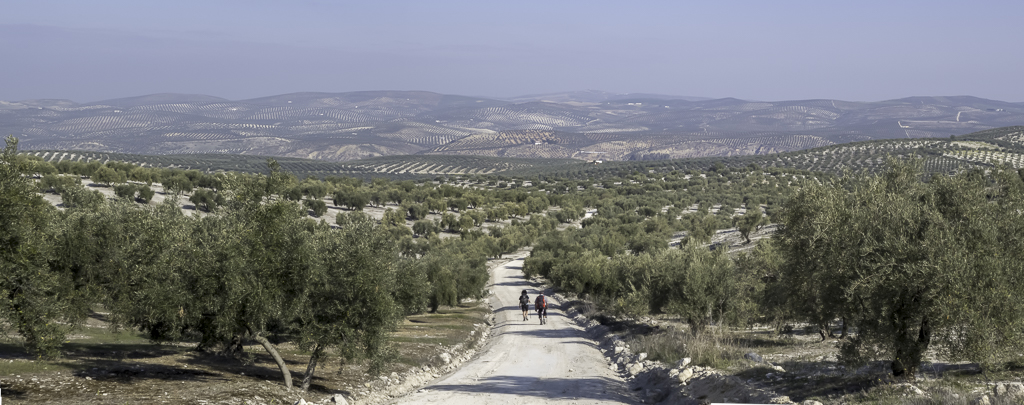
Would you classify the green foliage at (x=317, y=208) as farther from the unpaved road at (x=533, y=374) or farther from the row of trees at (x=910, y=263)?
the row of trees at (x=910, y=263)

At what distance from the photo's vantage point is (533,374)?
2436cm

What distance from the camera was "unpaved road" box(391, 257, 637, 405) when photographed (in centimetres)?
2022

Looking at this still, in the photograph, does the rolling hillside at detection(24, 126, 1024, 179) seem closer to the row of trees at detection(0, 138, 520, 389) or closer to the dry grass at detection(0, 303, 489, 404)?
the dry grass at detection(0, 303, 489, 404)

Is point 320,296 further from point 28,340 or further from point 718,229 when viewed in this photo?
point 718,229

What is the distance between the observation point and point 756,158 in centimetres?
16950

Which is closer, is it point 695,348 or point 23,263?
point 23,263

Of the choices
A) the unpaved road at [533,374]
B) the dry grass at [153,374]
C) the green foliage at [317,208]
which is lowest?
the green foliage at [317,208]

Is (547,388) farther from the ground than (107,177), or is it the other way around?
(107,177)

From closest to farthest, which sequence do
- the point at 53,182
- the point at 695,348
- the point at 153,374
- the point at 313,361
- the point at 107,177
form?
the point at 153,374
the point at 313,361
the point at 695,348
the point at 53,182
the point at 107,177

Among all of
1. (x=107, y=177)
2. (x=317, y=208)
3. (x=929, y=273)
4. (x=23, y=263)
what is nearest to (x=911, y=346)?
(x=929, y=273)

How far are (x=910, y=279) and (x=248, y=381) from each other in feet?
55.7

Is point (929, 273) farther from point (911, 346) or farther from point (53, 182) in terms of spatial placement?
point (53, 182)

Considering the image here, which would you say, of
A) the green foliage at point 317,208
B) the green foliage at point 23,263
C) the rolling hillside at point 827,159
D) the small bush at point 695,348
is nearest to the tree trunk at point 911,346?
the small bush at point 695,348

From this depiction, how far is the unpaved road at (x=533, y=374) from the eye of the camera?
20219 millimetres
